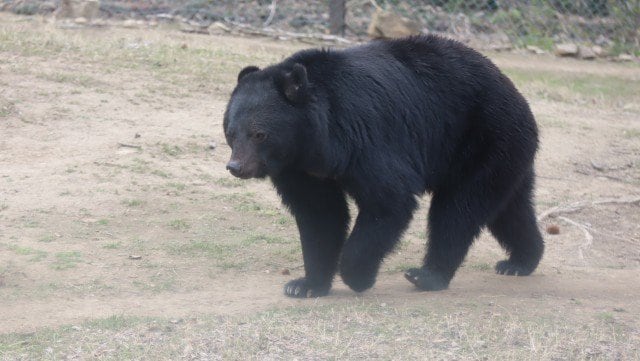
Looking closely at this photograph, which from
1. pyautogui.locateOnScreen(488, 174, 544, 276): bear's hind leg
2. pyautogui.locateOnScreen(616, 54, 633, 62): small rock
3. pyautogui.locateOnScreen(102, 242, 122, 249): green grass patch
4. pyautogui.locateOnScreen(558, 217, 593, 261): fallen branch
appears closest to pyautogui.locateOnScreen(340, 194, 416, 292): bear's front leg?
pyautogui.locateOnScreen(488, 174, 544, 276): bear's hind leg

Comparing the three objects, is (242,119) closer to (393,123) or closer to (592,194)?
(393,123)

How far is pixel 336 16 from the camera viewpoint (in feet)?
40.5

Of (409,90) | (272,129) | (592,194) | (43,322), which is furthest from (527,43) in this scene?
(43,322)

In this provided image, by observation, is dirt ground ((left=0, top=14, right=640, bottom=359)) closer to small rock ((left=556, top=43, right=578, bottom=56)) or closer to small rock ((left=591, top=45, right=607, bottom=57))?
small rock ((left=556, top=43, right=578, bottom=56))

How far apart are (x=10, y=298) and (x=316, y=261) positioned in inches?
70.9

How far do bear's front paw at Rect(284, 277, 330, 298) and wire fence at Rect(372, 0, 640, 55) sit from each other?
7.34 m

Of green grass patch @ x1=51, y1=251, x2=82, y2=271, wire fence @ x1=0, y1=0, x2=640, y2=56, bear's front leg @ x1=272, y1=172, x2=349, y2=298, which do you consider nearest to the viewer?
bear's front leg @ x1=272, y1=172, x2=349, y2=298

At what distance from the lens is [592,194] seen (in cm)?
869

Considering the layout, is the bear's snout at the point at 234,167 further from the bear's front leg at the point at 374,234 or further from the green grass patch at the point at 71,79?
the green grass patch at the point at 71,79

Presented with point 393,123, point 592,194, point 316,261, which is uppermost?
point 393,123

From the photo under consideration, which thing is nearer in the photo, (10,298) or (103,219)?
(10,298)

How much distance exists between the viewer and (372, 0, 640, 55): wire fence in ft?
42.3

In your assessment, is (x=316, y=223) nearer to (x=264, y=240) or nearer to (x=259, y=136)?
(x=259, y=136)

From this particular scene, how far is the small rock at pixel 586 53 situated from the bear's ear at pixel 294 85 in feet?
27.1
